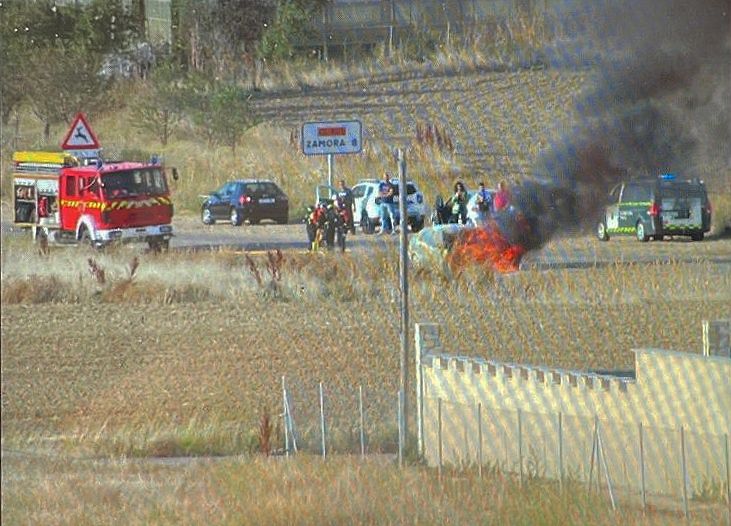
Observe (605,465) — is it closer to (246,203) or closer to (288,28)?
(288,28)

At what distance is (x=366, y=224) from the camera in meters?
16.0

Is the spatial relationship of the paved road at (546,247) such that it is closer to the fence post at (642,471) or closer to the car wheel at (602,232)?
the car wheel at (602,232)

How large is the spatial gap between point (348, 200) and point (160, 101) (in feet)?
6.39

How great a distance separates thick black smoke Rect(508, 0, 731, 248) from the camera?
12.5 m

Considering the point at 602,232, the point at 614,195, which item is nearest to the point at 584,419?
the point at 614,195

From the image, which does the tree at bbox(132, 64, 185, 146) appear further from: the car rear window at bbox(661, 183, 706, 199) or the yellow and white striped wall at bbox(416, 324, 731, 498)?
the yellow and white striped wall at bbox(416, 324, 731, 498)

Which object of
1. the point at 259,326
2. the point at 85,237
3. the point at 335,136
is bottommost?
the point at 259,326

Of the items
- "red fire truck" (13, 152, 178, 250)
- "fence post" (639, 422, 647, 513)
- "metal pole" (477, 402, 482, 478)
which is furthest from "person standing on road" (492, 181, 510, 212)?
"fence post" (639, 422, 647, 513)

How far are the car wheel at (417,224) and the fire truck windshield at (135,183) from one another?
9.42 ft

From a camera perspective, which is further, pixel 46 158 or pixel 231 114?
pixel 231 114

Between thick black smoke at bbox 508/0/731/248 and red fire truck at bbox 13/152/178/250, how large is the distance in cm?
282

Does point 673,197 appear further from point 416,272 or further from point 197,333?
point 197,333

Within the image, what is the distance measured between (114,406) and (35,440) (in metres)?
1.41

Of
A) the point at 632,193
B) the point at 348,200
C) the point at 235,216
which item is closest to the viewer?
the point at 632,193
